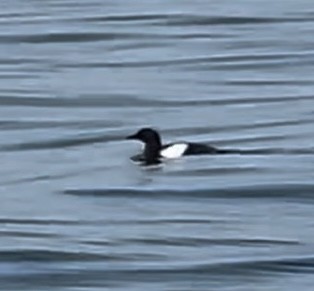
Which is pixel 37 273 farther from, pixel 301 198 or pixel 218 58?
pixel 218 58

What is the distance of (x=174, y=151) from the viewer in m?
23.6

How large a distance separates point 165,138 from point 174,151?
1913mm

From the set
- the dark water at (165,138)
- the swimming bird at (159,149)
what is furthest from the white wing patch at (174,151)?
the dark water at (165,138)

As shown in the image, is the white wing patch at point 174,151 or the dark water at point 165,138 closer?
the dark water at point 165,138

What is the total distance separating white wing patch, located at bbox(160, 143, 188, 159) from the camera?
23453mm

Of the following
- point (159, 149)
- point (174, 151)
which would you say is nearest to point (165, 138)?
point (159, 149)

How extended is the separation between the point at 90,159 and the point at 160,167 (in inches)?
35.5

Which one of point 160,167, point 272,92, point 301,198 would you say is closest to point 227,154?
point 160,167

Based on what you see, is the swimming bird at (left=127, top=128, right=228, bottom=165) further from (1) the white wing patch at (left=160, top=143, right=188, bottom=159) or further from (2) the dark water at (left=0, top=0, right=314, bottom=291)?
(2) the dark water at (left=0, top=0, right=314, bottom=291)

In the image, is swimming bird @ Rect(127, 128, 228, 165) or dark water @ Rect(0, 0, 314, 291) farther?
swimming bird @ Rect(127, 128, 228, 165)

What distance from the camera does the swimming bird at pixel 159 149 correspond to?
23531mm

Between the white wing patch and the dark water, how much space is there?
0.38 feet

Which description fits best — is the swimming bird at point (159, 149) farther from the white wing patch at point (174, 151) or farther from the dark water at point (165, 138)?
the dark water at point (165, 138)

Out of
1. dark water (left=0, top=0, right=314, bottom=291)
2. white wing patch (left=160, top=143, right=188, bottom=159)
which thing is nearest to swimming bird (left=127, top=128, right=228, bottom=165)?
white wing patch (left=160, top=143, right=188, bottom=159)
